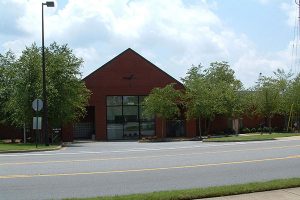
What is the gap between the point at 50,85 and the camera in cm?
3556

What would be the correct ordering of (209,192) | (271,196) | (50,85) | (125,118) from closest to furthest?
(271,196) → (209,192) → (50,85) → (125,118)

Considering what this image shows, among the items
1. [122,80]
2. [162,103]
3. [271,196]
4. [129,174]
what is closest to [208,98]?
[162,103]

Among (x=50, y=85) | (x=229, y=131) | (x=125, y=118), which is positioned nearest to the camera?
(x=50, y=85)

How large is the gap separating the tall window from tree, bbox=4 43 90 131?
10.6 m

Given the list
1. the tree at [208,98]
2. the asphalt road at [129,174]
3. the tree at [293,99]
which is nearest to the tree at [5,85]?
the tree at [208,98]

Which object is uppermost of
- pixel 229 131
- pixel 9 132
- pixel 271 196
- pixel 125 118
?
pixel 125 118

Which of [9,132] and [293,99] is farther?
[293,99]

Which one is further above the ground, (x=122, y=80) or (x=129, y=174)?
(x=122, y=80)

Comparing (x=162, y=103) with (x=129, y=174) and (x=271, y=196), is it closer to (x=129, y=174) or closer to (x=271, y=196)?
(x=129, y=174)

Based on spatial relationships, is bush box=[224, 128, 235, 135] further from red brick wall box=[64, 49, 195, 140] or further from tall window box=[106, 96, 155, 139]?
tall window box=[106, 96, 155, 139]

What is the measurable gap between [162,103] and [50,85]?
13.6 m

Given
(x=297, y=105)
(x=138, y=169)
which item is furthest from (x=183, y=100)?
(x=138, y=169)

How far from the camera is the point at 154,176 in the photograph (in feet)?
43.9

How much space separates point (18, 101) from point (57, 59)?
4398mm
